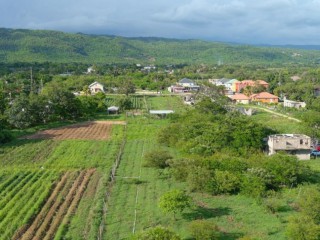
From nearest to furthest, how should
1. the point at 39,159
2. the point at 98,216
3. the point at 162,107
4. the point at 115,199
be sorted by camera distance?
the point at 98,216 → the point at 115,199 → the point at 39,159 → the point at 162,107

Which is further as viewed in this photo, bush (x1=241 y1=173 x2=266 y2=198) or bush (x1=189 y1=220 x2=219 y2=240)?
bush (x1=241 y1=173 x2=266 y2=198)

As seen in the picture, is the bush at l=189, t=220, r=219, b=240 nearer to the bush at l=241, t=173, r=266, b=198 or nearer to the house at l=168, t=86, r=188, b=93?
the bush at l=241, t=173, r=266, b=198

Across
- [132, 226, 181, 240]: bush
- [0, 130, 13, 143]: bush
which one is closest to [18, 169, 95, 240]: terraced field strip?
[132, 226, 181, 240]: bush

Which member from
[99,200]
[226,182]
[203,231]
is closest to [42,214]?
[99,200]

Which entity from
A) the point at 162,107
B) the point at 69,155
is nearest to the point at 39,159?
the point at 69,155

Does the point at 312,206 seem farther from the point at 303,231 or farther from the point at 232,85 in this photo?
the point at 232,85

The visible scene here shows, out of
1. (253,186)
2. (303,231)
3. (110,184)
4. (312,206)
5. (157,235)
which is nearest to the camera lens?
(157,235)

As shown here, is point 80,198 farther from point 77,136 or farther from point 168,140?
point 77,136
